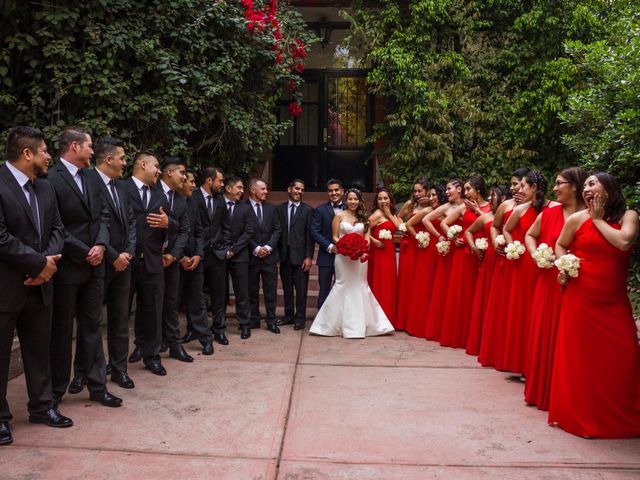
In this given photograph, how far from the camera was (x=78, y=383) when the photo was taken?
5969mm

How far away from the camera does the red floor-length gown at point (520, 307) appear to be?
22.4ft

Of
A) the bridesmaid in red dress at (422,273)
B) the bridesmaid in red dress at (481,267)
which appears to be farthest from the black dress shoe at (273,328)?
the bridesmaid in red dress at (481,267)

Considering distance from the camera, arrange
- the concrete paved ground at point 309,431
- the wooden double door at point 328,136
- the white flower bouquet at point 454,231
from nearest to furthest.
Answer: the concrete paved ground at point 309,431 → the white flower bouquet at point 454,231 → the wooden double door at point 328,136

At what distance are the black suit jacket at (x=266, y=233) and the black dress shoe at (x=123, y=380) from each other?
3.20 metres

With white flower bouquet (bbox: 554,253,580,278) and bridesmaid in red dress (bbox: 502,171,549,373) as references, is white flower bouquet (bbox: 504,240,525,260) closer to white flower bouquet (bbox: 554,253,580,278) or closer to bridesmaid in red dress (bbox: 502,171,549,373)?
bridesmaid in red dress (bbox: 502,171,549,373)

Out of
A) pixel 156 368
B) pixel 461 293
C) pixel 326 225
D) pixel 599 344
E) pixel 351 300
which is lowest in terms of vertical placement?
pixel 156 368

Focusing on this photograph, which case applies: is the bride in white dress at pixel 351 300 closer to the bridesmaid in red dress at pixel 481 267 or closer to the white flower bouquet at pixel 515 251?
the bridesmaid in red dress at pixel 481 267

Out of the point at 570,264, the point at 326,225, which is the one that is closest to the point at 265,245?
the point at 326,225

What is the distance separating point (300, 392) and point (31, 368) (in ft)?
8.07

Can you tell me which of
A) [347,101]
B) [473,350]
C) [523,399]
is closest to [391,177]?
[347,101]

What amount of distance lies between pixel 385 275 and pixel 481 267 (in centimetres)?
197

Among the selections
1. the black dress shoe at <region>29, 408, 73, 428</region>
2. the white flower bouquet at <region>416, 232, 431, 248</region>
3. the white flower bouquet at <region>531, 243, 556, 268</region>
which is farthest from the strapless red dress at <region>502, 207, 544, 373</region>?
the black dress shoe at <region>29, 408, 73, 428</region>

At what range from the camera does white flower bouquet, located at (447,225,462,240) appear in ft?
27.5

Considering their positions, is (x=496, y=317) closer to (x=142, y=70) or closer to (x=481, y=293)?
(x=481, y=293)
